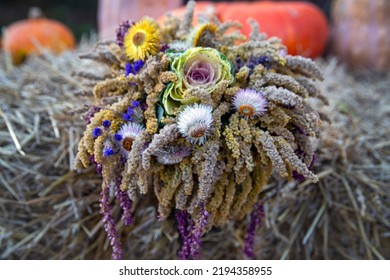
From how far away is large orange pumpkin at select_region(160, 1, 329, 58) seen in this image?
206cm

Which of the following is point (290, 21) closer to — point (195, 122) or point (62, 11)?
point (195, 122)

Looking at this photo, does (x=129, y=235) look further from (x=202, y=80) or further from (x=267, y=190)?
(x=202, y=80)

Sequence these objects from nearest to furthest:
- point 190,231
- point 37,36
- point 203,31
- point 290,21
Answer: point 190,231 < point 203,31 < point 290,21 < point 37,36

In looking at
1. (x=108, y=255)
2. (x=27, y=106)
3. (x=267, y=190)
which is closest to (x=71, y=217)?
(x=108, y=255)

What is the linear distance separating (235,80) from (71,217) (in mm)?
615

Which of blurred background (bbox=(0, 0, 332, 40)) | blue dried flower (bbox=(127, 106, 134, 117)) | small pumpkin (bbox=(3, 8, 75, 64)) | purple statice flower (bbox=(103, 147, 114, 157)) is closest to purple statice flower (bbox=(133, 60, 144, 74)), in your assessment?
blue dried flower (bbox=(127, 106, 134, 117))

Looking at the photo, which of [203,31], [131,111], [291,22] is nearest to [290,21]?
[291,22]

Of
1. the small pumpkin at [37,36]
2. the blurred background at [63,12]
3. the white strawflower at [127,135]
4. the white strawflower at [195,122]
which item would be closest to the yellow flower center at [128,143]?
the white strawflower at [127,135]

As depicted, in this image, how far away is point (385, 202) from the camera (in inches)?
55.2

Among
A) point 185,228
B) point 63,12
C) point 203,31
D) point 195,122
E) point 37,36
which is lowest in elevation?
point 63,12

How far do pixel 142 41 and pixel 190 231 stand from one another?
1.46 feet

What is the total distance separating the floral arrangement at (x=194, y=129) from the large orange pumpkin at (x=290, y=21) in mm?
944

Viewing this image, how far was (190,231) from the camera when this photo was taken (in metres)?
1.05

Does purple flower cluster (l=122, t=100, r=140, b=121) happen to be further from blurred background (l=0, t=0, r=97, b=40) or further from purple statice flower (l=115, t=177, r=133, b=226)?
blurred background (l=0, t=0, r=97, b=40)
